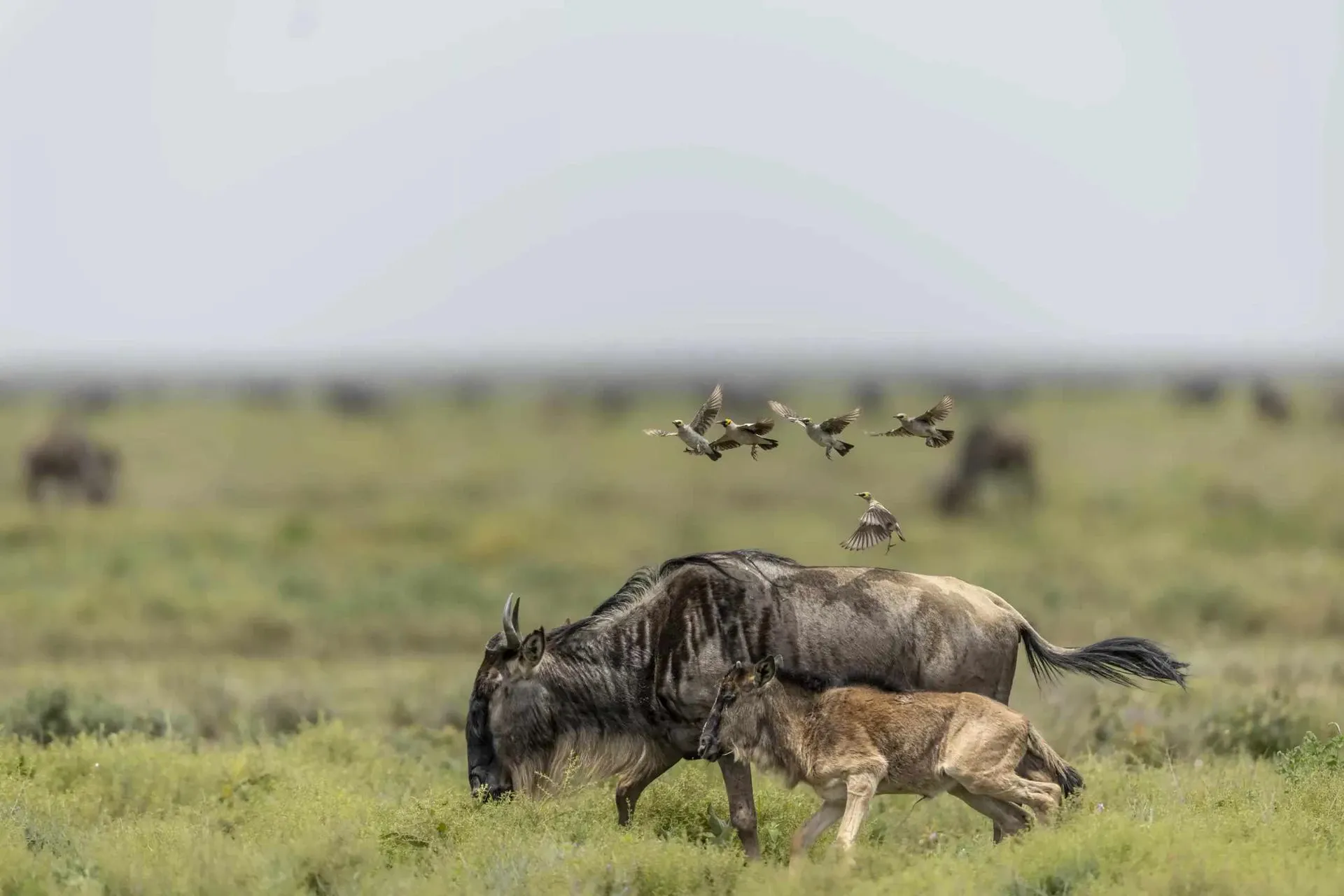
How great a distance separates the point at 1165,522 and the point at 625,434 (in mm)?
29037

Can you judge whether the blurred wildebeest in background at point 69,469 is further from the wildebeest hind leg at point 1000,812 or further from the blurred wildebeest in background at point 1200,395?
the blurred wildebeest in background at point 1200,395

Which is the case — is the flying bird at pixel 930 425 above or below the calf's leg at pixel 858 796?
above

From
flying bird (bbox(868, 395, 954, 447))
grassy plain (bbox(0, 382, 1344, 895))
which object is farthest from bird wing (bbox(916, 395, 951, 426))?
grassy plain (bbox(0, 382, 1344, 895))

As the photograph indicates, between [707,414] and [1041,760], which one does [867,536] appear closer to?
[707,414]

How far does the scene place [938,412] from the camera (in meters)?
9.93

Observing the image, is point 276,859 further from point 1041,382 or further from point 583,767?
point 1041,382

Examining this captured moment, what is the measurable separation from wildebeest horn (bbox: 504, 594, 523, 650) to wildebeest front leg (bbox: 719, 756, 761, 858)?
1495 mm

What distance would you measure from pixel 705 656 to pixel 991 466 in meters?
29.9

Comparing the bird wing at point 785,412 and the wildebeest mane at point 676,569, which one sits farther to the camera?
the wildebeest mane at point 676,569

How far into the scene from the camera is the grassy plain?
28.3 ft

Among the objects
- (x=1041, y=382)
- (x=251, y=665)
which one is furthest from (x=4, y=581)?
(x=1041, y=382)

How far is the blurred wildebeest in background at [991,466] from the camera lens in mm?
38406

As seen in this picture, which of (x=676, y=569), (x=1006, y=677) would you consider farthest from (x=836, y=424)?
(x=1006, y=677)

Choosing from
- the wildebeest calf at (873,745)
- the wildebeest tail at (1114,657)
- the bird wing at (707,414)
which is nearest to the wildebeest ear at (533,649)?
the wildebeest calf at (873,745)
